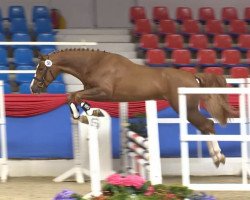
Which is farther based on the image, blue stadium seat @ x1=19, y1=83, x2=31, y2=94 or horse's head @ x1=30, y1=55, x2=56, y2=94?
blue stadium seat @ x1=19, y1=83, x2=31, y2=94

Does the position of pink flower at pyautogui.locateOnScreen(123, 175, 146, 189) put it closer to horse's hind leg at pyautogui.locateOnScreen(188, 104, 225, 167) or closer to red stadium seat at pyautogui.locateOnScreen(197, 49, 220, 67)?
horse's hind leg at pyautogui.locateOnScreen(188, 104, 225, 167)

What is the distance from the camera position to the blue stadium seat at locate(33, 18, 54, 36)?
38.4 ft

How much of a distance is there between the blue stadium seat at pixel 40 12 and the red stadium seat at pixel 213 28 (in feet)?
10.4

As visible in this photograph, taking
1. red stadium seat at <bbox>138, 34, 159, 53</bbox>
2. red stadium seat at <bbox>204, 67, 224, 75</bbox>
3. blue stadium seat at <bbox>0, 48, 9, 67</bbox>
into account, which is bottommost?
red stadium seat at <bbox>204, 67, 224, 75</bbox>

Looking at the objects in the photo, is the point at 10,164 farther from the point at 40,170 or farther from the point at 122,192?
the point at 122,192

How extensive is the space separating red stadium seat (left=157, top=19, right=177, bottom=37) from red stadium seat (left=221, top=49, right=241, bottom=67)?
1276 millimetres

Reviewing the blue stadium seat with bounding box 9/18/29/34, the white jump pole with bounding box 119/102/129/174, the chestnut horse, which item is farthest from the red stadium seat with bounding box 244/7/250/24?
the chestnut horse

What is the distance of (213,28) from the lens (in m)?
12.4

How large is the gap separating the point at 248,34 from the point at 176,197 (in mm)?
7661

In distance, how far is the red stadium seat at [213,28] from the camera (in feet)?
40.7

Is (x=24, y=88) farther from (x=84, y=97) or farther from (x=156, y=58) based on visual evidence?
(x=156, y=58)

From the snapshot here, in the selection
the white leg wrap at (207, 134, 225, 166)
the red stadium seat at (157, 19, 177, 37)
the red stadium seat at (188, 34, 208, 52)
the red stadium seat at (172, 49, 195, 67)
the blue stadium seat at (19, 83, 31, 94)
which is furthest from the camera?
the red stadium seat at (157, 19, 177, 37)

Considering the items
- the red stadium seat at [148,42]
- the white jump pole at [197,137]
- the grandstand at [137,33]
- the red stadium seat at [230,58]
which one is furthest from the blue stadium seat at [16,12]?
the white jump pole at [197,137]

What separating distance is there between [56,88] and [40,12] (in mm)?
3189
